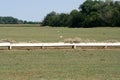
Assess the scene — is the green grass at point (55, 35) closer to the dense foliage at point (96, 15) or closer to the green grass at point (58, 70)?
the green grass at point (58, 70)

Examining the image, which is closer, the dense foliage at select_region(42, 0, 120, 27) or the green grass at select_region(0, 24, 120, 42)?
the green grass at select_region(0, 24, 120, 42)

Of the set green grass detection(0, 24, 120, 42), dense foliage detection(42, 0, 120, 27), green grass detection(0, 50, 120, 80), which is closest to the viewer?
green grass detection(0, 50, 120, 80)

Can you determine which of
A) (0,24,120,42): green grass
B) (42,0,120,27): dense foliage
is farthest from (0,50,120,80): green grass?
(42,0,120,27): dense foliage

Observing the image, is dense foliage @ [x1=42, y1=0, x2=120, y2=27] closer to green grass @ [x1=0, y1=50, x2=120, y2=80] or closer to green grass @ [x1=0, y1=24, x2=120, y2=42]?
green grass @ [x1=0, y1=24, x2=120, y2=42]

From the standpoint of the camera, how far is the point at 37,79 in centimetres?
1462

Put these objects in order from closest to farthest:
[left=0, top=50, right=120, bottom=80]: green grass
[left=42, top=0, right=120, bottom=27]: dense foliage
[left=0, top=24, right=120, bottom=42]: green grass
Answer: [left=0, top=50, right=120, bottom=80]: green grass, [left=0, top=24, right=120, bottom=42]: green grass, [left=42, top=0, right=120, bottom=27]: dense foliage

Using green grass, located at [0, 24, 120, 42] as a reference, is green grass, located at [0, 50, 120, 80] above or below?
above

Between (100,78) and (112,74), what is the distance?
4.07 ft

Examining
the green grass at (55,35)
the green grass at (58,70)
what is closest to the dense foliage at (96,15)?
the green grass at (55,35)

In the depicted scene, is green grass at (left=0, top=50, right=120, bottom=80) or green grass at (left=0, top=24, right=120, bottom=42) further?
green grass at (left=0, top=24, right=120, bottom=42)

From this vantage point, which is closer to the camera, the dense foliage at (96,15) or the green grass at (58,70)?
the green grass at (58,70)

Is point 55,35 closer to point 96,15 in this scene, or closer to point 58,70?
point 58,70

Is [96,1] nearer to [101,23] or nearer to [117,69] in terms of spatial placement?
[101,23]

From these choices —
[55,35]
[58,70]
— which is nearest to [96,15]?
[55,35]
